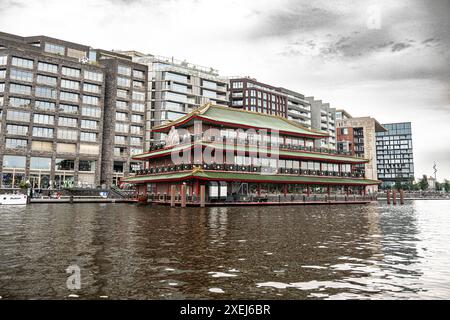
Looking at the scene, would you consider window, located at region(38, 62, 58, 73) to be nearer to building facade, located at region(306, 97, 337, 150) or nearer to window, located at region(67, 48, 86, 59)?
window, located at region(67, 48, 86, 59)

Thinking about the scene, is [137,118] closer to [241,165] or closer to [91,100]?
[91,100]

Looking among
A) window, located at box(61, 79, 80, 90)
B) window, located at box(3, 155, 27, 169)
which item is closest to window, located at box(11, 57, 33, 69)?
window, located at box(61, 79, 80, 90)

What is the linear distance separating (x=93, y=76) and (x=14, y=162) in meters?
28.3

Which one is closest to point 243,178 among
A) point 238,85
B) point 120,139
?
point 120,139

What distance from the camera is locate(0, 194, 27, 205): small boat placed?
49.4 meters

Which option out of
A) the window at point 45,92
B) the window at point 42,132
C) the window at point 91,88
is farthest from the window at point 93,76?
the window at point 42,132

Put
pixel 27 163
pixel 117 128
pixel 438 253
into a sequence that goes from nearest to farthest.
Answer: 1. pixel 438 253
2. pixel 27 163
3. pixel 117 128

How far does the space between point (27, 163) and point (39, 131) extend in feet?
25.9

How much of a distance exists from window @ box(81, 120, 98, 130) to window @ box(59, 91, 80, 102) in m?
5.78

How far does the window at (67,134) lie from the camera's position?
8469 cm

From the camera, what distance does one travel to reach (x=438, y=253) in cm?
1230

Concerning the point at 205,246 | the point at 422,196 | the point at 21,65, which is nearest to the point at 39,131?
the point at 21,65

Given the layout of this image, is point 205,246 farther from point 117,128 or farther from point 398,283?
point 117,128

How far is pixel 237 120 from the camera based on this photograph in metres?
60.0
